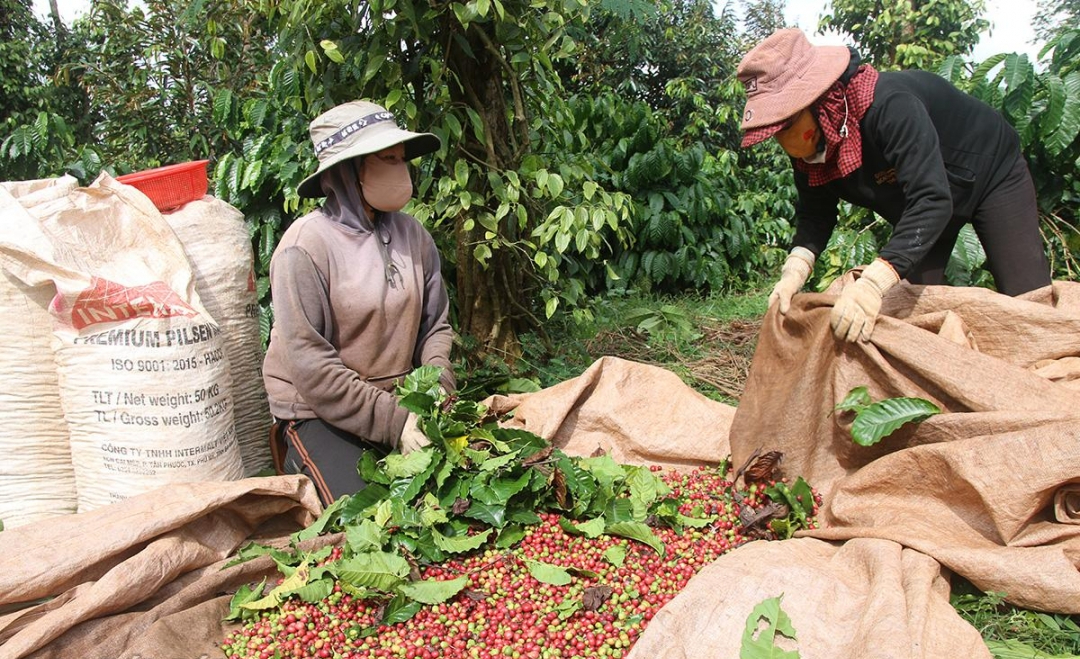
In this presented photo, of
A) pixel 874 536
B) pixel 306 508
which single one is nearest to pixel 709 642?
pixel 874 536

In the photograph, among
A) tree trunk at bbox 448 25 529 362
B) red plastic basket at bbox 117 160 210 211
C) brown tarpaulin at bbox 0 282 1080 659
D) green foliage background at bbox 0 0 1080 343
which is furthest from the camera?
tree trunk at bbox 448 25 529 362

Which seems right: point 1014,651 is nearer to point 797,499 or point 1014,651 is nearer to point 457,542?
point 797,499

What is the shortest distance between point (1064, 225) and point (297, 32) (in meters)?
3.81

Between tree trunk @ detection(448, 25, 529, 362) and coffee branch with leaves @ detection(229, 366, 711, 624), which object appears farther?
tree trunk @ detection(448, 25, 529, 362)

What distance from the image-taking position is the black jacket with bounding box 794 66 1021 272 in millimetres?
2105

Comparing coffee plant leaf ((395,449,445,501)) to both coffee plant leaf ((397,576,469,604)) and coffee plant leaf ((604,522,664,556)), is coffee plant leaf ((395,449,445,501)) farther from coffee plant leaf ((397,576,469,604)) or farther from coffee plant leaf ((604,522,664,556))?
coffee plant leaf ((604,522,664,556))

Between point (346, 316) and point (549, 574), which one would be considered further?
point (346, 316)

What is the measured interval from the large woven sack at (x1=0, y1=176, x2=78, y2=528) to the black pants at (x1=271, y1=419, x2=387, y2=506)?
664 mm

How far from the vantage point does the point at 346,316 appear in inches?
95.0

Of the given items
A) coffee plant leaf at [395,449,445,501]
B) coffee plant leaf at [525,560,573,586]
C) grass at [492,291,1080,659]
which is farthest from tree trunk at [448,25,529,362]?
coffee plant leaf at [525,560,573,586]

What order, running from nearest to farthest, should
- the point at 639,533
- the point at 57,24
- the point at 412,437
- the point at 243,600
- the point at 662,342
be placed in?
the point at 243,600
the point at 639,533
the point at 412,437
the point at 662,342
the point at 57,24

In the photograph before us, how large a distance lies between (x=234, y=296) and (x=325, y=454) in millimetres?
686

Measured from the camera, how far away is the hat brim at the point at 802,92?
2.15 metres

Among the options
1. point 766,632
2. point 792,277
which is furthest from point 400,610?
point 792,277
